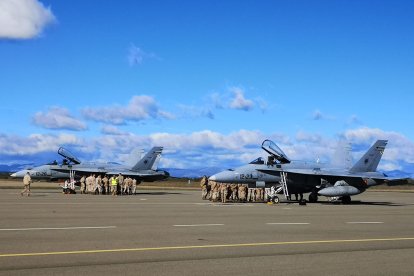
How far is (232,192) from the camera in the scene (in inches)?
1265

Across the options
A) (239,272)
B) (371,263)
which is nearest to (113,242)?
(239,272)

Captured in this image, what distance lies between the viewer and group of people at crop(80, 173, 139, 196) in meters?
40.6

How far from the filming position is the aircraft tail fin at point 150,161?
176ft

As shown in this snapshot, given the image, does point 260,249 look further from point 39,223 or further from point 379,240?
point 39,223

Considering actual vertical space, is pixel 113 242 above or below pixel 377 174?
below

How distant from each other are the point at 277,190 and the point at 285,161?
1874mm

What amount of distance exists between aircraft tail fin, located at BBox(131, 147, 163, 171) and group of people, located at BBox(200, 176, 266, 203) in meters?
21.1

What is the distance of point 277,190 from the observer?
3253 centimetres

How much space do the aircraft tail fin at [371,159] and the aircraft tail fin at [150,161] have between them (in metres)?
24.6

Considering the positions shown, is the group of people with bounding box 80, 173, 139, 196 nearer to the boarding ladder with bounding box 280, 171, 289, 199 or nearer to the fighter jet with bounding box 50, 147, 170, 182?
the fighter jet with bounding box 50, 147, 170, 182

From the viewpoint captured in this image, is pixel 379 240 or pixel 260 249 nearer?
pixel 260 249

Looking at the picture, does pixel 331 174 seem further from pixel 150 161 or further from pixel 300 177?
pixel 150 161

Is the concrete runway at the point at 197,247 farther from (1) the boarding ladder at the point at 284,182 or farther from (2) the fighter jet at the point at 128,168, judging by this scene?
(2) the fighter jet at the point at 128,168

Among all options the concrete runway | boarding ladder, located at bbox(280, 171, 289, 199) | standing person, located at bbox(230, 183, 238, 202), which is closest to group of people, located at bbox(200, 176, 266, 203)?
standing person, located at bbox(230, 183, 238, 202)
